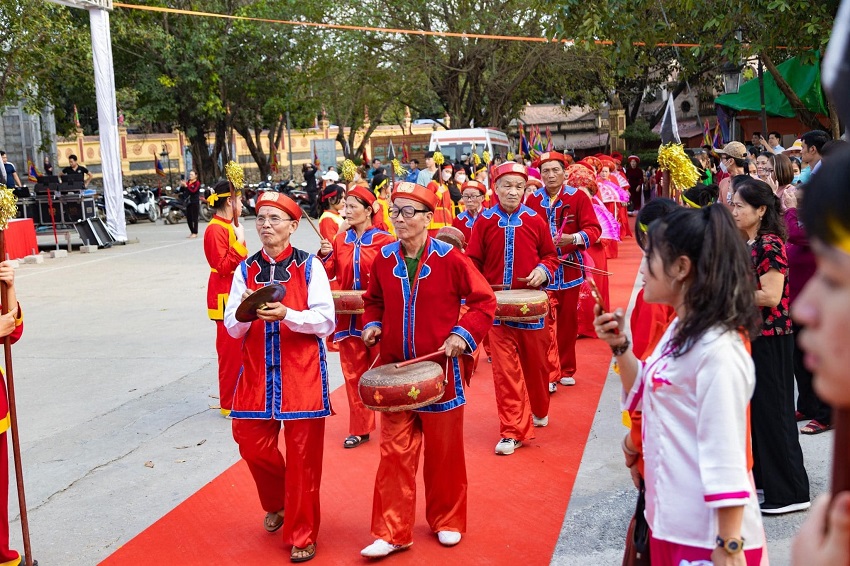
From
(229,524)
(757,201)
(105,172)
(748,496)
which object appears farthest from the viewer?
(105,172)

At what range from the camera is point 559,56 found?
29438 mm

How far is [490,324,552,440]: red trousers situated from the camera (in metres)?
6.46

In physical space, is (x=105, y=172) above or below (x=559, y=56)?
below

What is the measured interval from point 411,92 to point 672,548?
3331cm

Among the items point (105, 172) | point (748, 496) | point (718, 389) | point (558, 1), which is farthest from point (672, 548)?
point (105, 172)

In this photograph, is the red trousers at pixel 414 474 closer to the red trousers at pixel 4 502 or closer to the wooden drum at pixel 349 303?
the red trousers at pixel 4 502

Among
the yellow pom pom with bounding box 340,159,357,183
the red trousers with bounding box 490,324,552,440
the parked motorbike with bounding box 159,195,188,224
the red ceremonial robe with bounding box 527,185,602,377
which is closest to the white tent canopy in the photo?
the parked motorbike with bounding box 159,195,188,224

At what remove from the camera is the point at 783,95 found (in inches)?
671

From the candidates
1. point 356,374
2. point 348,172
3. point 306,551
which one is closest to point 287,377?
point 306,551

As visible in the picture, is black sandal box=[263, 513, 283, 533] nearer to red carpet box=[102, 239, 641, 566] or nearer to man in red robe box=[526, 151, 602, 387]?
red carpet box=[102, 239, 641, 566]

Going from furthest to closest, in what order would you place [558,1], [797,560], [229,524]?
[558,1]
[229,524]
[797,560]

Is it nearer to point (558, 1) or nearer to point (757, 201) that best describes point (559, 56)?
point (558, 1)

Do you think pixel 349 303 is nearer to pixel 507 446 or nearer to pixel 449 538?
pixel 507 446

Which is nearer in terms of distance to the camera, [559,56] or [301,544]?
[301,544]
